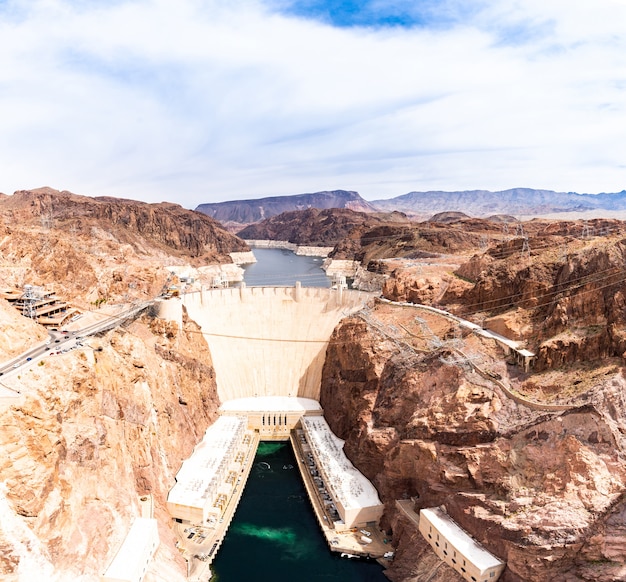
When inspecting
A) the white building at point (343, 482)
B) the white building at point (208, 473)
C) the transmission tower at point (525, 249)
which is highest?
the transmission tower at point (525, 249)

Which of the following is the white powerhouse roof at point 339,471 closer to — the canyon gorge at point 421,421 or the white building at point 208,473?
the canyon gorge at point 421,421

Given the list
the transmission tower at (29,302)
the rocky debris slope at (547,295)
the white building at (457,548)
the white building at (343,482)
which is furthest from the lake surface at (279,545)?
the transmission tower at (29,302)

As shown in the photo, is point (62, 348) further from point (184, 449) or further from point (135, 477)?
point (184, 449)

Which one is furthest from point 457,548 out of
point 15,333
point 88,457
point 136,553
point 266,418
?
point 15,333

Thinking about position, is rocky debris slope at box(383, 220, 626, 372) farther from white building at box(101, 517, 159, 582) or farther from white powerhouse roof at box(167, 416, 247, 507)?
white building at box(101, 517, 159, 582)

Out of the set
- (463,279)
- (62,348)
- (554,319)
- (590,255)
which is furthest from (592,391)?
(62,348)
